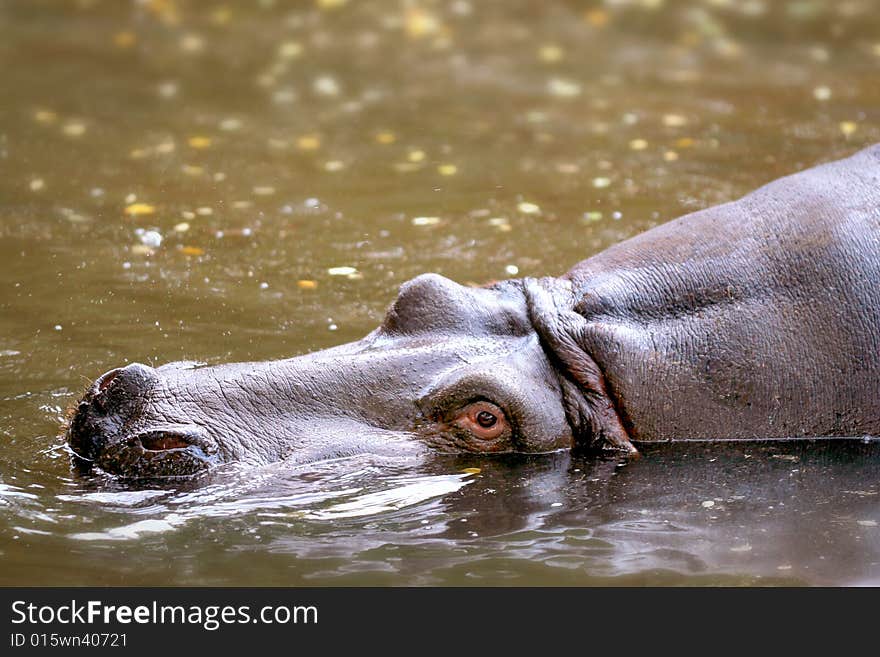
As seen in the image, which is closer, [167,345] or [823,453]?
[823,453]

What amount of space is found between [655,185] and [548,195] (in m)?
0.89

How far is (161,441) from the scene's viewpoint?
563 cm

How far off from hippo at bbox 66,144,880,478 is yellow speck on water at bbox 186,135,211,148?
22.7 feet

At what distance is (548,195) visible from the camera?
11461mm

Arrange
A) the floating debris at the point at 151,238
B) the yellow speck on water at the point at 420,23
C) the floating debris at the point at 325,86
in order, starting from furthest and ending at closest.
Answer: the yellow speck on water at the point at 420,23 → the floating debris at the point at 325,86 → the floating debris at the point at 151,238

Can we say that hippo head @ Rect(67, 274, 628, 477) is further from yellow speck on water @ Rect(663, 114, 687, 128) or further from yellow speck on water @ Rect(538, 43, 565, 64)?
yellow speck on water @ Rect(538, 43, 565, 64)

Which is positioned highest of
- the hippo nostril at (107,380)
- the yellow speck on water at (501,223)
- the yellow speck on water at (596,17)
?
the yellow speck on water at (596,17)

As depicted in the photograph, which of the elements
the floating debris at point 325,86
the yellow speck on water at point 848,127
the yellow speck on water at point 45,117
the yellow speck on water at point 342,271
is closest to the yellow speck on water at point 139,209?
the yellow speck on water at point 342,271

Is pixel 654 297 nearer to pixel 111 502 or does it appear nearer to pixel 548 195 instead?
pixel 111 502

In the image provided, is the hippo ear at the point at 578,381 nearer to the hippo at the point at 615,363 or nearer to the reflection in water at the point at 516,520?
the hippo at the point at 615,363

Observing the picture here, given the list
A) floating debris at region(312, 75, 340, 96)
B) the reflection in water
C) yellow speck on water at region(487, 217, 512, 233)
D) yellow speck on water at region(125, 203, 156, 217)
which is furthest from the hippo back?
floating debris at region(312, 75, 340, 96)

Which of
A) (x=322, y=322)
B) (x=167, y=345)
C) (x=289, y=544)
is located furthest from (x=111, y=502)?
(x=322, y=322)

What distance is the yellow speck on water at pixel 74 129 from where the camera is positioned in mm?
13078

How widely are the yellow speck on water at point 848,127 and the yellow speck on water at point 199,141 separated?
19.2 ft
